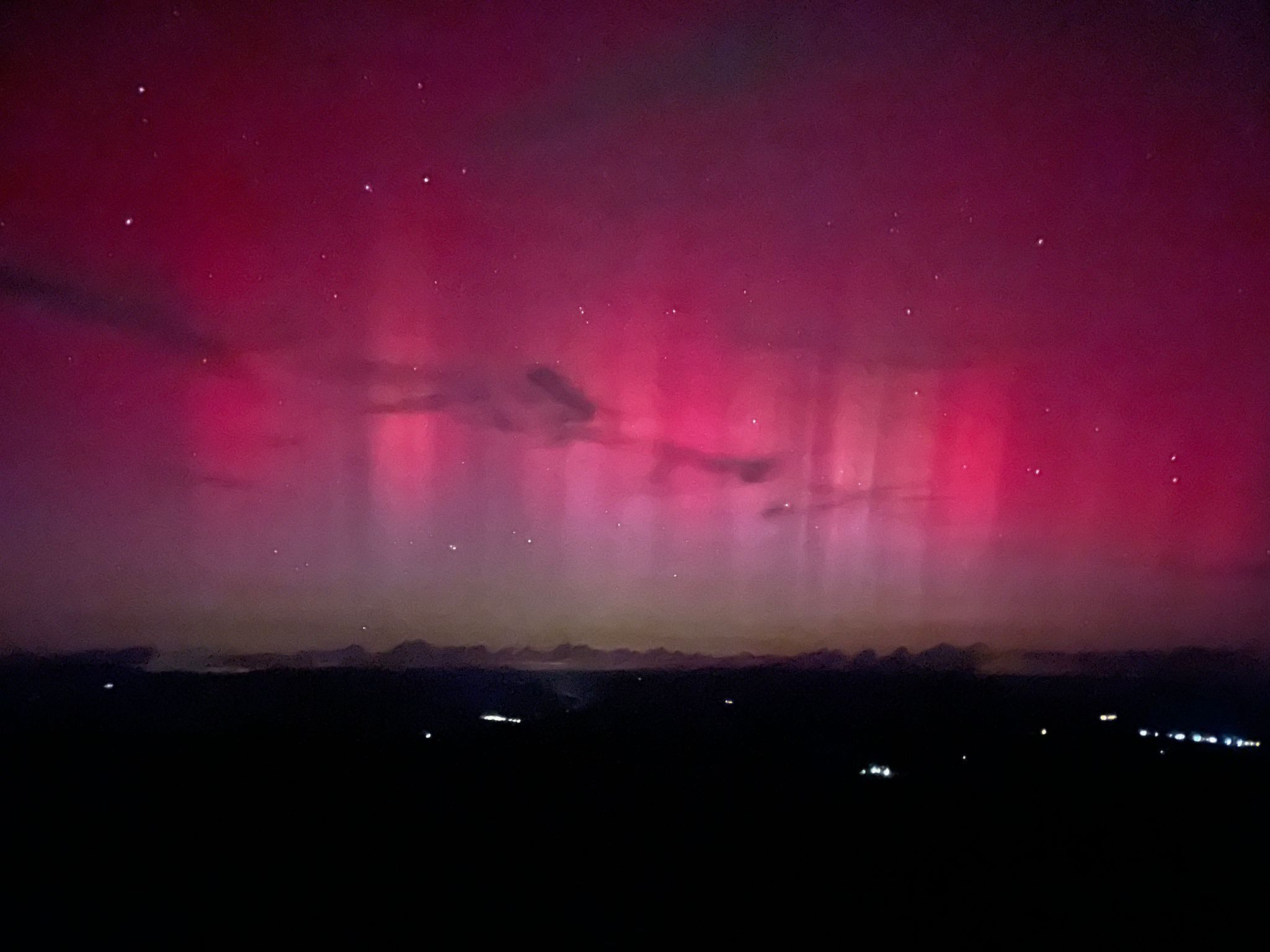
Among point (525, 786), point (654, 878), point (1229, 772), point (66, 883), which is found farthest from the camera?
point (1229, 772)

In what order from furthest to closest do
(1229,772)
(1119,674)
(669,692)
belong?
(1119,674) → (669,692) → (1229,772)

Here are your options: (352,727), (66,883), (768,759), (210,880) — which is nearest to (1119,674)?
(768,759)

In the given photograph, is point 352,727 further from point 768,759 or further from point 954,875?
point 954,875

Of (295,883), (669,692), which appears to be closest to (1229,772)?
(669,692)

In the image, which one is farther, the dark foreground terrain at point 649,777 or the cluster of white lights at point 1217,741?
the cluster of white lights at point 1217,741

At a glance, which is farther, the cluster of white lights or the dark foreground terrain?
the cluster of white lights

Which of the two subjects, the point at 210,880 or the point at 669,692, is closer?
the point at 210,880

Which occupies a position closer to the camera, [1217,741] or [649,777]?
[649,777]
